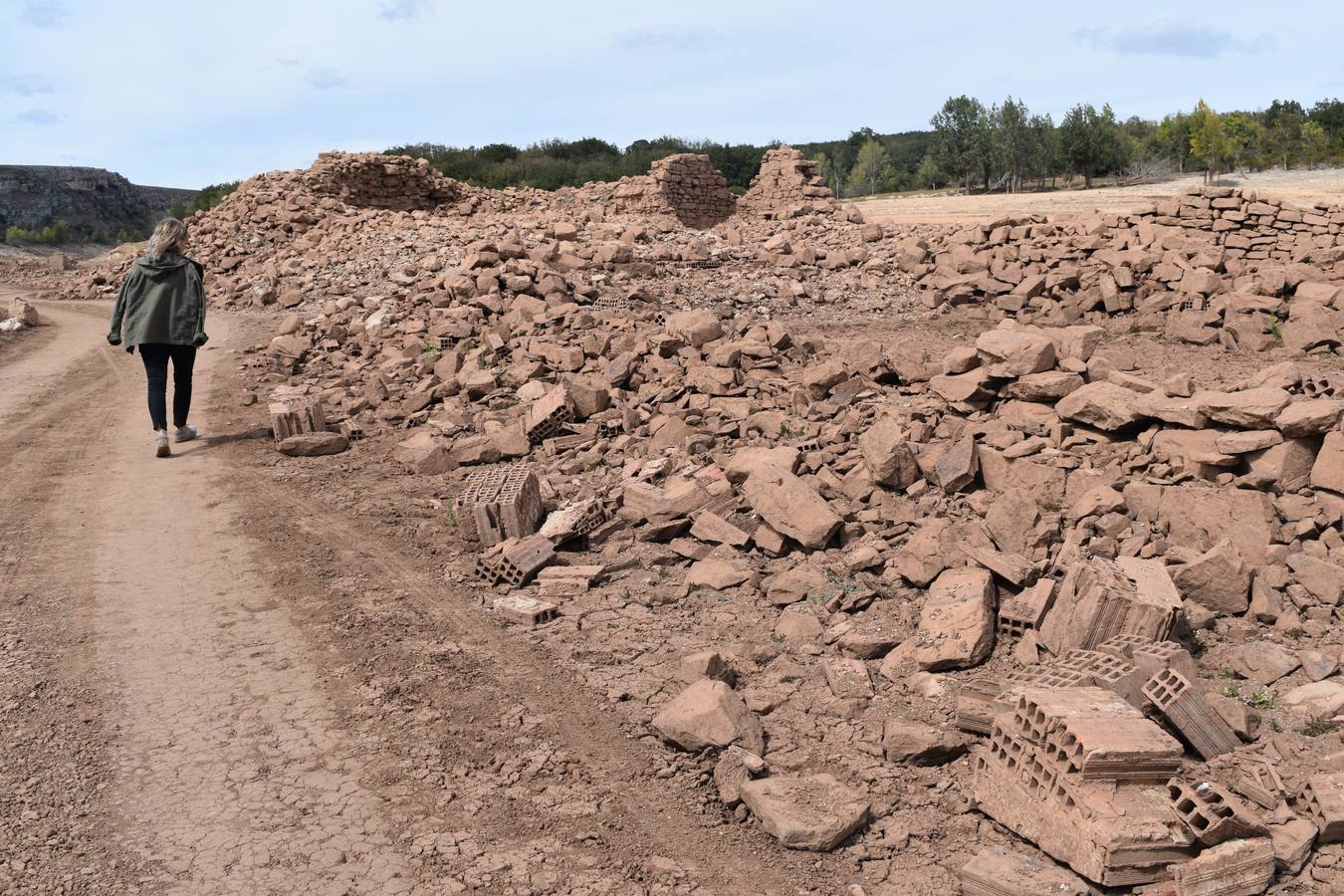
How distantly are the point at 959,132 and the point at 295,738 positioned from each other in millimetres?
61107

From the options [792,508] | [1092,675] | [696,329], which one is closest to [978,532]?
[792,508]

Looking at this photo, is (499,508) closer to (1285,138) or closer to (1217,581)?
(1217,581)

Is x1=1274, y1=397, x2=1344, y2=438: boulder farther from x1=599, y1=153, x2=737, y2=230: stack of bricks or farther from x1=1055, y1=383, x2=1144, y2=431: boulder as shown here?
x1=599, y1=153, x2=737, y2=230: stack of bricks

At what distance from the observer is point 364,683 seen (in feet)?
14.4

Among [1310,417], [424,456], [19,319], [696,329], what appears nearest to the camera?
[1310,417]

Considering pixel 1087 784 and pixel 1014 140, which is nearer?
pixel 1087 784

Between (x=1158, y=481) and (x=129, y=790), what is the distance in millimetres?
5073

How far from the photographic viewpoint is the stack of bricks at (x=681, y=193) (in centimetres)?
2258

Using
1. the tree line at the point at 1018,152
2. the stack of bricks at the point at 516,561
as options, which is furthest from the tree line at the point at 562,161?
the stack of bricks at the point at 516,561

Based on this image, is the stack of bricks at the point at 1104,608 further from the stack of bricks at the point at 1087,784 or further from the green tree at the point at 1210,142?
the green tree at the point at 1210,142

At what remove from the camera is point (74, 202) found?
49625 millimetres

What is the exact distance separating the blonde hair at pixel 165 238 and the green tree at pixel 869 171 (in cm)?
5921

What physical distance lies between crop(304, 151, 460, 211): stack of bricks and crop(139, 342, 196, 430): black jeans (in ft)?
50.8

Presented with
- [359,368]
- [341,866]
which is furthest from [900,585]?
[359,368]
